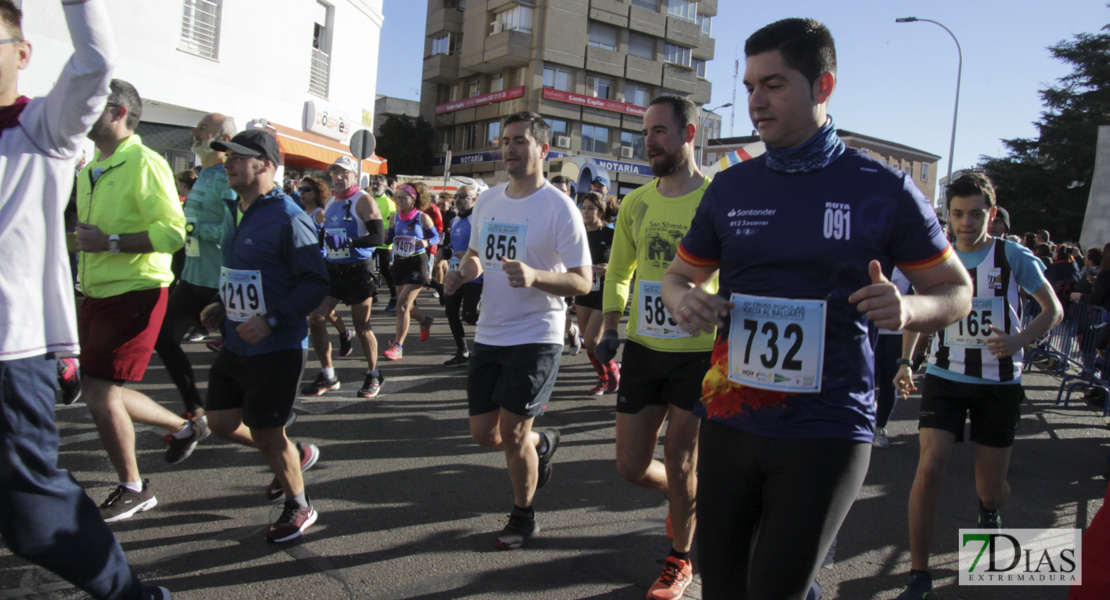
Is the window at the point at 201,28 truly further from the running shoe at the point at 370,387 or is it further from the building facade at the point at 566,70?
the building facade at the point at 566,70

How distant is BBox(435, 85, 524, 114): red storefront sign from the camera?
46000mm

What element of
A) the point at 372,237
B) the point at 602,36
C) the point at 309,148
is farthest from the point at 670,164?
the point at 602,36

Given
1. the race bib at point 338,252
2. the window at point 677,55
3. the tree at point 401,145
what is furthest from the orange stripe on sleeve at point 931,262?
the tree at point 401,145

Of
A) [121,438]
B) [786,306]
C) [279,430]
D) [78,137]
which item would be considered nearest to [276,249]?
[279,430]

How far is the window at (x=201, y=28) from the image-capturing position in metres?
16.7

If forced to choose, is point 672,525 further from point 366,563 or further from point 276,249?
point 276,249

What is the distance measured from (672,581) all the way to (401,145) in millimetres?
50669

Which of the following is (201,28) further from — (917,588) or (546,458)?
(917,588)

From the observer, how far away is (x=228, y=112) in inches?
700

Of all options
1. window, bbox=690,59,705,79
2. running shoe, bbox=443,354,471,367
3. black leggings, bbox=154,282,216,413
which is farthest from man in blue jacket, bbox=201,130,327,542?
window, bbox=690,59,705,79

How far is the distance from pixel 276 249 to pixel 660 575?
244 centimetres

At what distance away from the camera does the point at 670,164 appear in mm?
3531

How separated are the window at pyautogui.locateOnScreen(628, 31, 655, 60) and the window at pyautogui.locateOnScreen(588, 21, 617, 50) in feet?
3.99

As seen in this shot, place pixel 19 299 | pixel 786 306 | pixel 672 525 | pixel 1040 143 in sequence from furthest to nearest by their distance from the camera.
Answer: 1. pixel 1040 143
2. pixel 672 525
3. pixel 19 299
4. pixel 786 306
